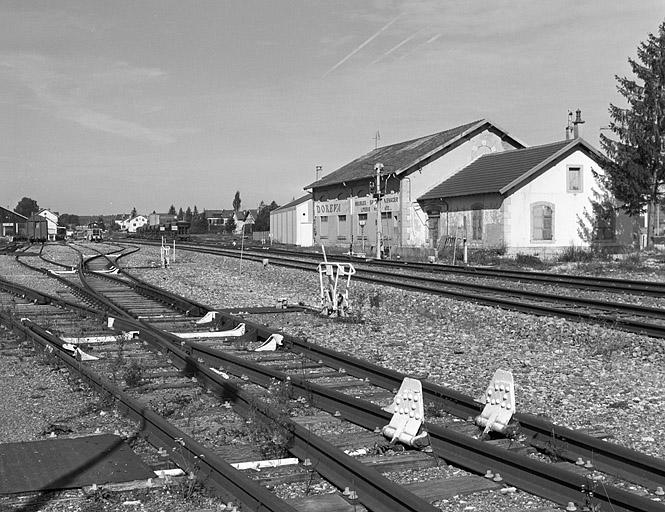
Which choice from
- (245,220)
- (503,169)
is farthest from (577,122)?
(245,220)

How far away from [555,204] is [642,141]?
4.83 meters

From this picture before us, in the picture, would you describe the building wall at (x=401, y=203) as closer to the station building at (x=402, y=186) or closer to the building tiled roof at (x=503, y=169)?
the station building at (x=402, y=186)

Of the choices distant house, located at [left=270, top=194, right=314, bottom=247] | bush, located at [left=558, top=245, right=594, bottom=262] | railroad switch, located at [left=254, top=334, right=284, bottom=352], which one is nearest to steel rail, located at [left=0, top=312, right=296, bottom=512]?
railroad switch, located at [left=254, top=334, right=284, bottom=352]

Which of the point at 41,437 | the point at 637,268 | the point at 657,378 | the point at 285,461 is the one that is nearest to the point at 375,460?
the point at 285,461

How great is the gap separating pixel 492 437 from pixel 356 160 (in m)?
51.2

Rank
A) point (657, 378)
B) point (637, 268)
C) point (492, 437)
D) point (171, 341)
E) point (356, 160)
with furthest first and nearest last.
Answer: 1. point (356, 160)
2. point (637, 268)
3. point (171, 341)
4. point (657, 378)
5. point (492, 437)

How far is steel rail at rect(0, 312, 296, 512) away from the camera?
4344mm

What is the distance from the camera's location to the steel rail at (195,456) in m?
4.34

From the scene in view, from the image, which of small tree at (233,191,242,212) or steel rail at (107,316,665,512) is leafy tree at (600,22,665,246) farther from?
small tree at (233,191,242,212)

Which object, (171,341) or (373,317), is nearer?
(171,341)

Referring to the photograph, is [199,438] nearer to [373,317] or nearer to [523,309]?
[373,317]

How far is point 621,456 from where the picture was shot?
16.2 feet

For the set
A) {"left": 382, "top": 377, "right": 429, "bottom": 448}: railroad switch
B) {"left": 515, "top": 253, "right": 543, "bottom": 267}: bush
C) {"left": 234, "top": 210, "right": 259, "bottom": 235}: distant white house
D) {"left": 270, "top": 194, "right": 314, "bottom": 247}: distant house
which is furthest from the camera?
{"left": 234, "top": 210, "right": 259, "bottom": 235}: distant white house

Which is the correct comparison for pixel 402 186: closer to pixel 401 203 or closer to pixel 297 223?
pixel 401 203
